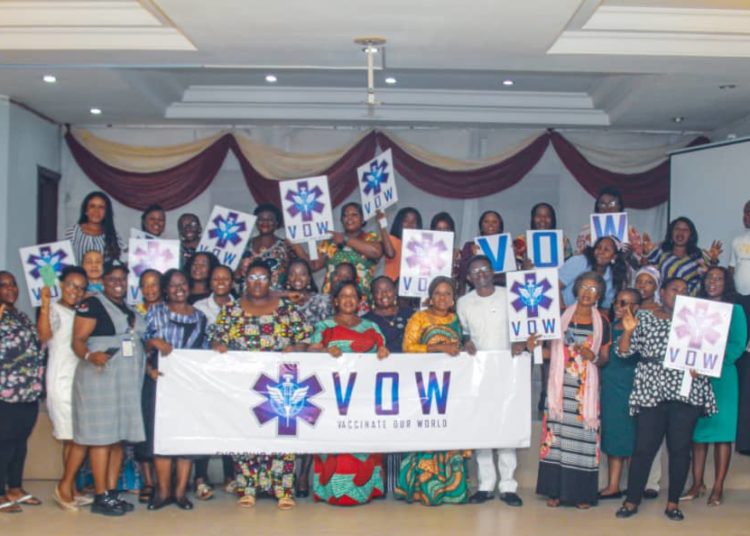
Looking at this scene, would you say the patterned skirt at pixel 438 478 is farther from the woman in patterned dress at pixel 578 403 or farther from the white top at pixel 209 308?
the white top at pixel 209 308

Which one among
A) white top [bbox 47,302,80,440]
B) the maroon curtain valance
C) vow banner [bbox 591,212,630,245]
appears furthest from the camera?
the maroon curtain valance

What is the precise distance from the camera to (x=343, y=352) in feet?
20.8

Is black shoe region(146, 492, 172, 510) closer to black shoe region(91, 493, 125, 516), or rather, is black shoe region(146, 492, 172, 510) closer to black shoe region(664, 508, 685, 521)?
black shoe region(91, 493, 125, 516)

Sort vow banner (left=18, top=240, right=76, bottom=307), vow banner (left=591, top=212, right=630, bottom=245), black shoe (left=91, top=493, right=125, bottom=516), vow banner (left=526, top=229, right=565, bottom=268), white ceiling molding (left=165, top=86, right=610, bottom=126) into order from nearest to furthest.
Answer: black shoe (left=91, top=493, right=125, bottom=516)
vow banner (left=18, top=240, right=76, bottom=307)
vow banner (left=591, top=212, right=630, bottom=245)
vow banner (left=526, top=229, right=565, bottom=268)
white ceiling molding (left=165, top=86, right=610, bottom=126)

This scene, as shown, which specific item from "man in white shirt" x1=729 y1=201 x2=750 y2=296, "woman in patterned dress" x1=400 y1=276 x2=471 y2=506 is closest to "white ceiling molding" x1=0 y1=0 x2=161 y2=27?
"woman in patterned dress" x1=400 y1=276 x2=471 y2=506

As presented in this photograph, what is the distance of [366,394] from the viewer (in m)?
6.34

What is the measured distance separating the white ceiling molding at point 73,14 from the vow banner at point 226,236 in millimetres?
1932

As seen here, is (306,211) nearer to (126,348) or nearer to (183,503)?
(126,348)

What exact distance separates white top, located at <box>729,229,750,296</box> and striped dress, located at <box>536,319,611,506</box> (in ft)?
5.06

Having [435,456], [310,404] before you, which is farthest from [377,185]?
[435,456]

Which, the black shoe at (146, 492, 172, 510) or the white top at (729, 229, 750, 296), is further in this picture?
the white top at (729, 229, 750, 296)

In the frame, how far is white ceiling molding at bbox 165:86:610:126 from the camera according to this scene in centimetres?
944

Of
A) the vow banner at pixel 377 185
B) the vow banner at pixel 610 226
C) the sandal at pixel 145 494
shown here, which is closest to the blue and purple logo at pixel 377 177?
the vow banner at pixel 377 185

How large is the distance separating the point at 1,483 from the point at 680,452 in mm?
3921
